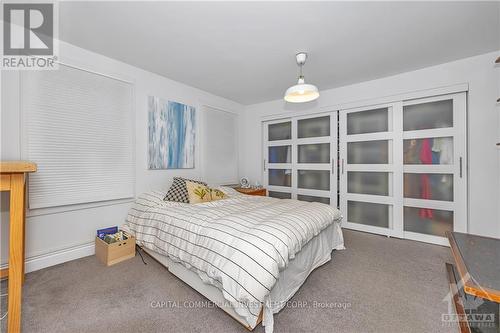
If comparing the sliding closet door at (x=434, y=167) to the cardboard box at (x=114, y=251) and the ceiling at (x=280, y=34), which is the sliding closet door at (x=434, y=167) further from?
the cardboard box at (x=114, y=251)

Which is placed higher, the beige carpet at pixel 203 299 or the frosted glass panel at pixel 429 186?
the frosted glass panel at pixel 429 186

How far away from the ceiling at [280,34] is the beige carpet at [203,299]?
8.07 ft

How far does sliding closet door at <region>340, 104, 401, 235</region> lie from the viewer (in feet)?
10.4

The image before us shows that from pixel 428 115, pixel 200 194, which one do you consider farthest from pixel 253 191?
pixel 428 115

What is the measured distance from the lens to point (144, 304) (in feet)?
5.32

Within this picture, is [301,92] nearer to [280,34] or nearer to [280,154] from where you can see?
[280,34]

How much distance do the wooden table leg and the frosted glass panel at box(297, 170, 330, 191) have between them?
375 cm

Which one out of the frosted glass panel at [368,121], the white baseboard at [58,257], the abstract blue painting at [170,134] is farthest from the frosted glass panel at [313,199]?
the white baseboard at [58,257]

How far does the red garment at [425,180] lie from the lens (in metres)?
2.91

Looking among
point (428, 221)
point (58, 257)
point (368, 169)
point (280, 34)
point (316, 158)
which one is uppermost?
point (280, 34)

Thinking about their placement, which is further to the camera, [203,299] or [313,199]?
[313,199]

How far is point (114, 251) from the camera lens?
223 cm

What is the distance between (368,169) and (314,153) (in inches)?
37.5

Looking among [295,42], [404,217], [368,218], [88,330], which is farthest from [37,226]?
[404,217]
